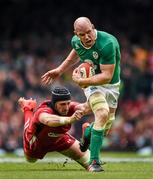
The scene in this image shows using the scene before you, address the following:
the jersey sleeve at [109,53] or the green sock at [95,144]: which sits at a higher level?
the jersey sleeve at [109,53]

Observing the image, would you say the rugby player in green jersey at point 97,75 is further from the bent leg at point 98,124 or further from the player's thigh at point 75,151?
the player's thigh at point 75,151

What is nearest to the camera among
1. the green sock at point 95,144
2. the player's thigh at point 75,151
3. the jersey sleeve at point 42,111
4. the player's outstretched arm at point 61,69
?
the green sock at point 95,144

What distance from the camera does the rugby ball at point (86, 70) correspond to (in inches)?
575

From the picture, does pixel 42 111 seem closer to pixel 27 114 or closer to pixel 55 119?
pixel 55 119

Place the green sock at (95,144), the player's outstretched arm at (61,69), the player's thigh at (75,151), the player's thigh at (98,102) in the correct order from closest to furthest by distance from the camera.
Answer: the green sock at (95,144) < the player's thigh at (98,102) < the player's outstretched arm at (61,69) < the player's thigh at (75,151)

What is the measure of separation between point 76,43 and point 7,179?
2860 millimetres

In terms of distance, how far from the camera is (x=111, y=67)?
14414 mm

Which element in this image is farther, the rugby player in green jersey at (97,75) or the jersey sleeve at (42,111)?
the jersey sleeve at (42,111)

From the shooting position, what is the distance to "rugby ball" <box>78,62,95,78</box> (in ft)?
47.9

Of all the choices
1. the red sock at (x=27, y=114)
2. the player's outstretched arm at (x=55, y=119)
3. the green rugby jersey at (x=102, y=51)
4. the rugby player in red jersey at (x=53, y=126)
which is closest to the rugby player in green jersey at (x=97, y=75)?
the green rugby jersey at (x=102, y=51)

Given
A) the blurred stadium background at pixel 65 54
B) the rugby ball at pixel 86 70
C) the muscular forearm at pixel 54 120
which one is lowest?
the blurred stadium background at pixel 65 54

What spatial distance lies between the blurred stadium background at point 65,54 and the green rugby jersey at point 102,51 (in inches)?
396

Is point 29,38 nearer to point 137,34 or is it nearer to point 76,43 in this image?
point 137,34

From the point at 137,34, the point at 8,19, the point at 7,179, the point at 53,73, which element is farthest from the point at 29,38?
the point at 7,179
